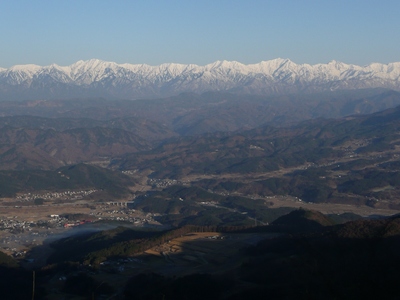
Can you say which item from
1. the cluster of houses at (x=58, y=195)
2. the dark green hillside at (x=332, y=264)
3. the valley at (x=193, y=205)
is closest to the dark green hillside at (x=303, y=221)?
the valley at (x=193, y=205)

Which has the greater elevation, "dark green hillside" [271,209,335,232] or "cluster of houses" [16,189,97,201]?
"dark green hillside" [271,209,335,232]

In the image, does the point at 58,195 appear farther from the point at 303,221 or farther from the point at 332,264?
the point at 332,264

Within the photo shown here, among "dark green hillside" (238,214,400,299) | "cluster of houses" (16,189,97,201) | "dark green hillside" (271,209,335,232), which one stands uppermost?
"dark green hillside" (238,214,400,299)

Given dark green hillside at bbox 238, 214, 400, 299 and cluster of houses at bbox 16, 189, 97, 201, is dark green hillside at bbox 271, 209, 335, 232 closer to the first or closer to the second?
dark green hillside at bbox 238, 214, 400, 299

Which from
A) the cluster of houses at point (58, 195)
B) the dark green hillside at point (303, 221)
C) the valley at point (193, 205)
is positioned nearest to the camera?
the valley at point (193, 205)

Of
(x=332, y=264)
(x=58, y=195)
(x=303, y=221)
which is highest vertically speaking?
(x=332, y=264)

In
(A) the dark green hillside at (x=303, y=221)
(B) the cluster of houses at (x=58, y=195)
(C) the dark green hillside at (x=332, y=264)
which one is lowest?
(B) the cluster of houses at (x=58, y=195)

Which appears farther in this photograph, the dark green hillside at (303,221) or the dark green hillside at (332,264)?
the dark green hillside at (303,221)

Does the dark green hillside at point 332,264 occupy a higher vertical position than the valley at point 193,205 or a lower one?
higher

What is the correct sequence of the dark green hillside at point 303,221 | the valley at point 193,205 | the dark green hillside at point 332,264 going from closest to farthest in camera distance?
1. the dark green hillside at point 332,264
2. the valley at point 193,205
3. the dark green hillside at point 303,221

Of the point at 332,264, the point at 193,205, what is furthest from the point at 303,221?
the point at 193,205

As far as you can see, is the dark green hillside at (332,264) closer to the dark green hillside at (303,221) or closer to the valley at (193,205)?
the valley at (193,205)

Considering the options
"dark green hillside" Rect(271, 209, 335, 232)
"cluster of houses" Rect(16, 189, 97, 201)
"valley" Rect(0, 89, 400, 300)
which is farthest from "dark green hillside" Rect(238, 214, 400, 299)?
"cluster of houses" Rect(16, 189, 97, 201)

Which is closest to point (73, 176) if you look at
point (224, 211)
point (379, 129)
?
point (224, 211)
